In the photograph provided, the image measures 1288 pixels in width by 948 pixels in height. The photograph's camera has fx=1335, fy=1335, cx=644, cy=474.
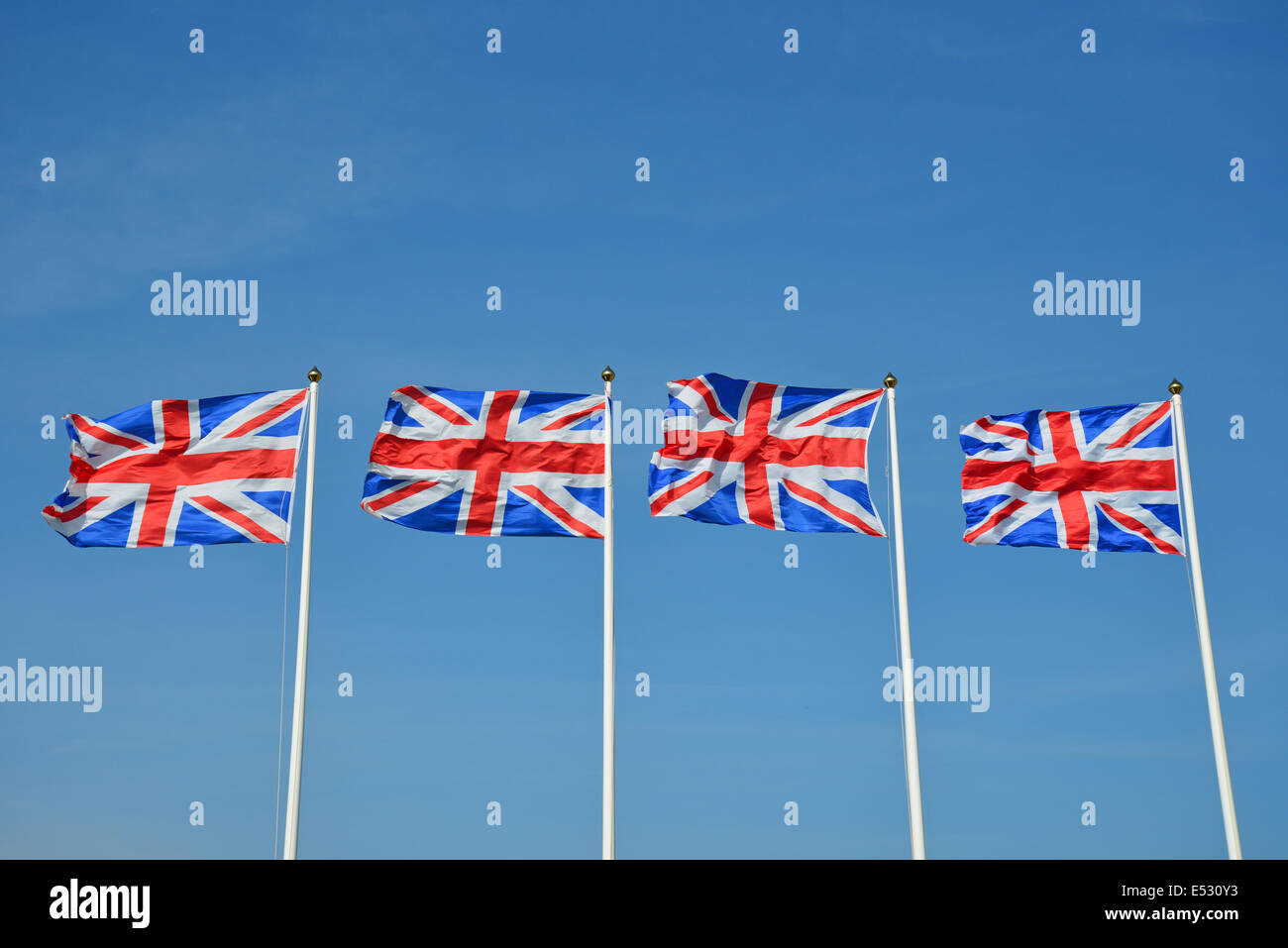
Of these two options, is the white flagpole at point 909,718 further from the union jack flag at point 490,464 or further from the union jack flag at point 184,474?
the union jack flag at point 184,474

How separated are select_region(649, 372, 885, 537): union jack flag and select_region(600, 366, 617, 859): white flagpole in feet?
3.36

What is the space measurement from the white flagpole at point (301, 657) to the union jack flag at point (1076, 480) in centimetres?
1476

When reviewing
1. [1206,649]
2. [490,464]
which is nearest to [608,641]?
[490,464]

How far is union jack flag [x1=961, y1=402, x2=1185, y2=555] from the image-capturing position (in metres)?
30.1

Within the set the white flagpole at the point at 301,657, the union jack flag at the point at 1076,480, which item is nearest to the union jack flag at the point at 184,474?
the white flagpole at the point at 301,657

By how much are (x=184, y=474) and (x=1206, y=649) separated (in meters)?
23.0

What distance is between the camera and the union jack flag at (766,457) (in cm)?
3020

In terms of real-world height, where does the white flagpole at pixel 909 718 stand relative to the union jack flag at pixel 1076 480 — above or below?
below

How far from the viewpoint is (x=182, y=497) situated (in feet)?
98.0

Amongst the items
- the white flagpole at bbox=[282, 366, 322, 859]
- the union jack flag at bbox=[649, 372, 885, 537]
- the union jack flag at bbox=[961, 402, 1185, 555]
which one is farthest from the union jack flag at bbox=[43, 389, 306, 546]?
the union jack flag at bbox=[961, 402, 1185, 555]

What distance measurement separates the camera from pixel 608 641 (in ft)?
94.9
